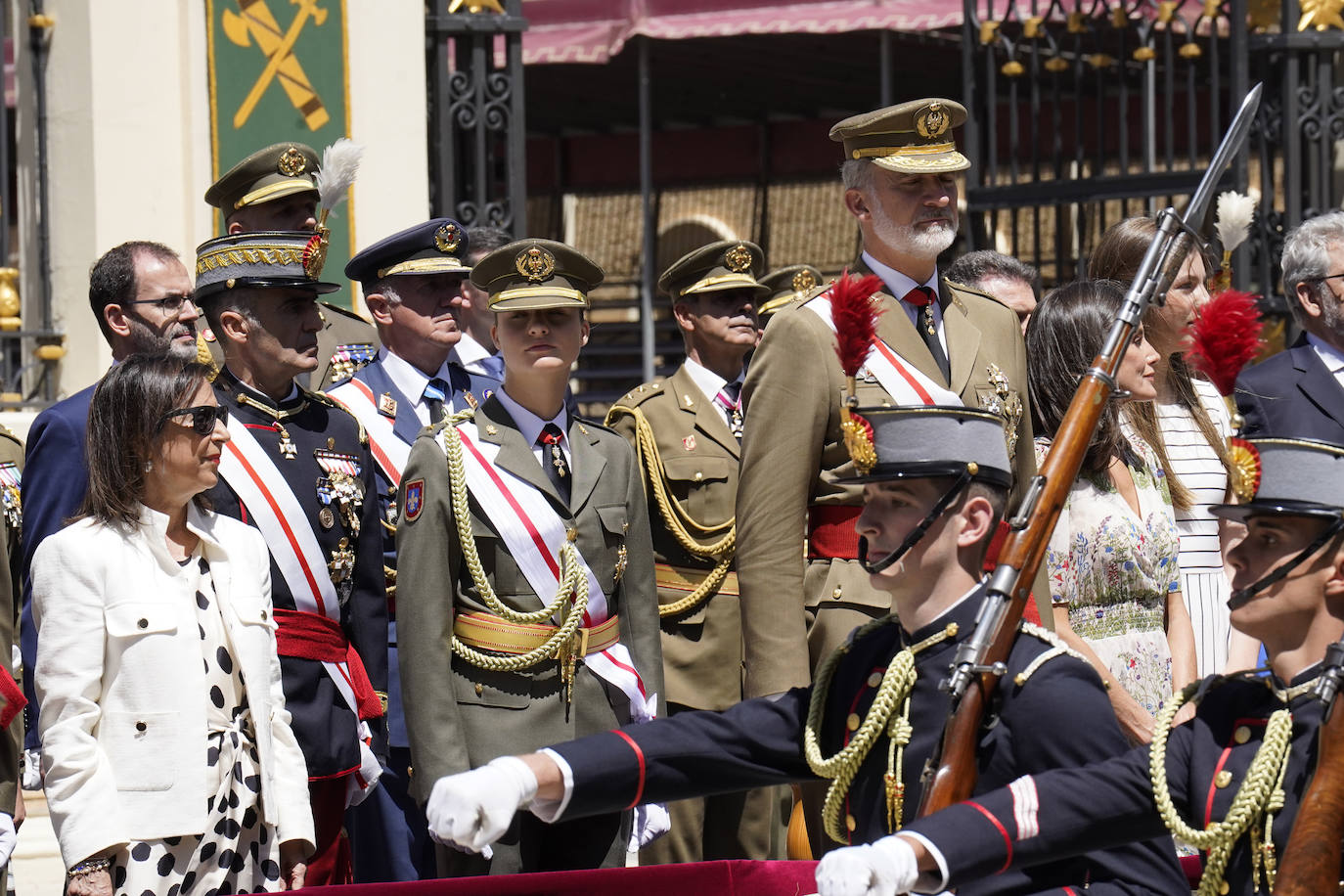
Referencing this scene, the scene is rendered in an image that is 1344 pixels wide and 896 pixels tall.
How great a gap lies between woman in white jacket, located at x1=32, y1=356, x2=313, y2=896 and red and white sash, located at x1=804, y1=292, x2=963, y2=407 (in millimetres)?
1364

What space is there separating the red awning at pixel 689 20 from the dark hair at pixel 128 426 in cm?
730

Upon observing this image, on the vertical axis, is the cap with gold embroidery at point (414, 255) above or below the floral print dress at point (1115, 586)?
above

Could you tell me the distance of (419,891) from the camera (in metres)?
3.34

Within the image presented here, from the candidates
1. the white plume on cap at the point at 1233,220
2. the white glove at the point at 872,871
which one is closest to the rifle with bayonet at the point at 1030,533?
the white glove at the point at 872,871

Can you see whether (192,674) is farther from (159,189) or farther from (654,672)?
(159,189)

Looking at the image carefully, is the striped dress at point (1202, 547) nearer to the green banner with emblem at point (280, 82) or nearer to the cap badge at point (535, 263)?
the cap badge at point (535, 263)

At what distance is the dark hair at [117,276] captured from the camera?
508 cm

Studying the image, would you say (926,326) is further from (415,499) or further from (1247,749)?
(1247,749)

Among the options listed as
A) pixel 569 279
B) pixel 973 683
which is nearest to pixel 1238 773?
pixel 973 683

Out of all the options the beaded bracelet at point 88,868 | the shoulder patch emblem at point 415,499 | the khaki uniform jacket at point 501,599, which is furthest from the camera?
the shoulder patch emblem at point 415,499

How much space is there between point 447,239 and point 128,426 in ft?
5.67

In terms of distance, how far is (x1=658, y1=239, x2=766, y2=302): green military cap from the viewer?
6.36 meters

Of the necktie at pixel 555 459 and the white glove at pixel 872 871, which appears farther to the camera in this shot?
the necktie at pixel 555 459

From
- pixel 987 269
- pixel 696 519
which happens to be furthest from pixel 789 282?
pixel 696 519
